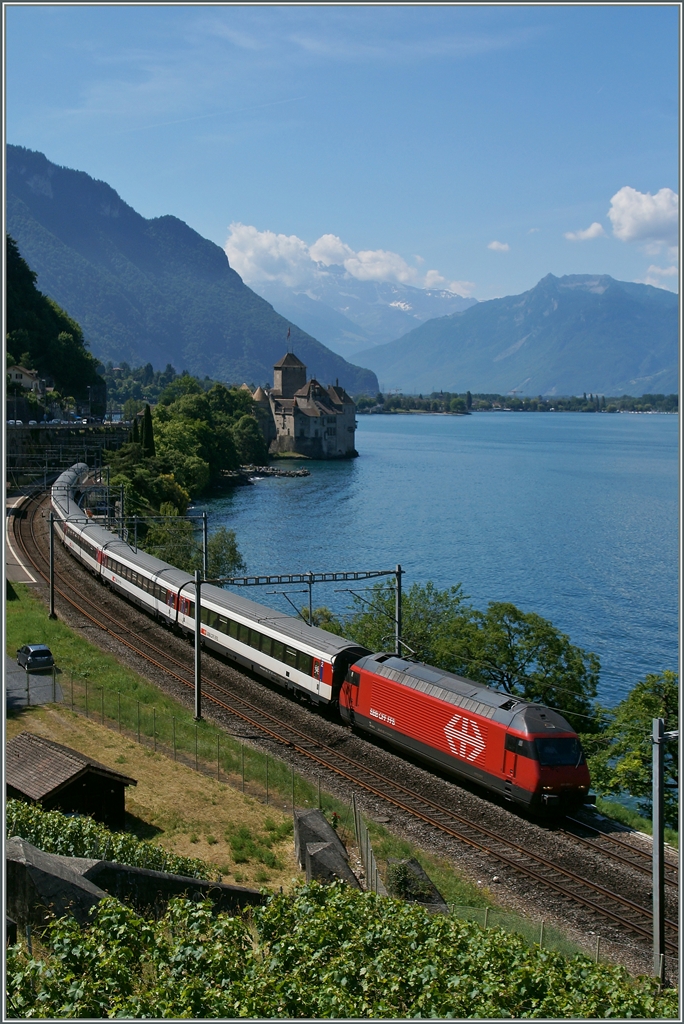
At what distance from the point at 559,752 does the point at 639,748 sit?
938 centimetres

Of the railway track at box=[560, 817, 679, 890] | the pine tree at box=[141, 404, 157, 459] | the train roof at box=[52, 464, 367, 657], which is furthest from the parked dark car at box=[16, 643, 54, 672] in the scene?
the pine tree at box=[141, 404, 157, 459]

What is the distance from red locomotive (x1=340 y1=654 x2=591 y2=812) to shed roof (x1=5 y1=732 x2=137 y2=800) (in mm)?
7707

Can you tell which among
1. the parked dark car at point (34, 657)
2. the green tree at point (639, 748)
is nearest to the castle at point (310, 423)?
the parked dark car at point (34, 657)

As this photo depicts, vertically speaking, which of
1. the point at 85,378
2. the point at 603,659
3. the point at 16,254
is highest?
the point at 16,254

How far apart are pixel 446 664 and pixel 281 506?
230ft

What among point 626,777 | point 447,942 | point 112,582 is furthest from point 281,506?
point 447,942

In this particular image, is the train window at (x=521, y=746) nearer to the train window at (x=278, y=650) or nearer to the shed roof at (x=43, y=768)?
the shed roof at (x=43, y=768)

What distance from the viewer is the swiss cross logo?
2261cm

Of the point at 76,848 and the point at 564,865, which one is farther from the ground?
the point at 76,848

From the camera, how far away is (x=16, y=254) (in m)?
146

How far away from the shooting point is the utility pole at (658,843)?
606 inches

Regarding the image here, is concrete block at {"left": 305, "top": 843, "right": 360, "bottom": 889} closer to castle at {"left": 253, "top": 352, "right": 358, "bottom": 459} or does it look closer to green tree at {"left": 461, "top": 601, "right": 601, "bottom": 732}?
green tree at {"left": 461, "top": 601, "right": 601, "bottom": 732}

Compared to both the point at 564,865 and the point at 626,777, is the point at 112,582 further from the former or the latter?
the point at 564,865

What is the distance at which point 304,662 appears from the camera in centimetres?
2969
